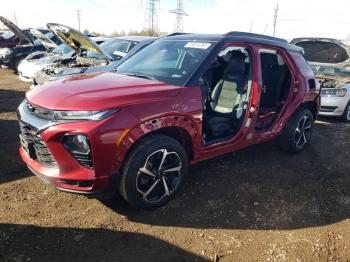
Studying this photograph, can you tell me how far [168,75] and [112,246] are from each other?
6.28ft

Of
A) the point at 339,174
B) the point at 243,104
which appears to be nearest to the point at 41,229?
the point at 243,104

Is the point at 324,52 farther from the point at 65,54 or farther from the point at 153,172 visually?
the point at 153,172

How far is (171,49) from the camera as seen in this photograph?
14.2 ft

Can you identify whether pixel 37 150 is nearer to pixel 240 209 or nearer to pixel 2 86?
pixel 240 209

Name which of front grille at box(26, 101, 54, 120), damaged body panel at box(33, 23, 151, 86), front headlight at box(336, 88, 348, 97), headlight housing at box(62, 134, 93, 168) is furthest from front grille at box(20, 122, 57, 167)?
front headlight at box(336, 88, 348, 97)

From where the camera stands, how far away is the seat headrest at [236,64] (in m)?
4.79

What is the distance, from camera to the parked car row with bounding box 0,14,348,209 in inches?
118

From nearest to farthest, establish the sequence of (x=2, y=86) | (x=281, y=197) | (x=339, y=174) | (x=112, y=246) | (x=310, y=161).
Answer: (x=112, y=246)
(x=281, y=197)
(x=339, y=174)
(x=310, y=161)
(x=2, y=86)

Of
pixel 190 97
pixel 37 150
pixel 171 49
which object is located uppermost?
pixel 171 49

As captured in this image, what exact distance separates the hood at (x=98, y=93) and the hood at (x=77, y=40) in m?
3.99

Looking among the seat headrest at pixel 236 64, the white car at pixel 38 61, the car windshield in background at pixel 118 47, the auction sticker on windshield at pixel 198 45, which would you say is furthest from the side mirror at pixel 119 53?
the auction sticker on windshield at pixel 198 45

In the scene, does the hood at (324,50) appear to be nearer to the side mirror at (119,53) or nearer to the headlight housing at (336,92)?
the headlight housing at (336,92)

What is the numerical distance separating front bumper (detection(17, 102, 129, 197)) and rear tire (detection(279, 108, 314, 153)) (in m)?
3.15

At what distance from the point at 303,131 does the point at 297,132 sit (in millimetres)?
240
